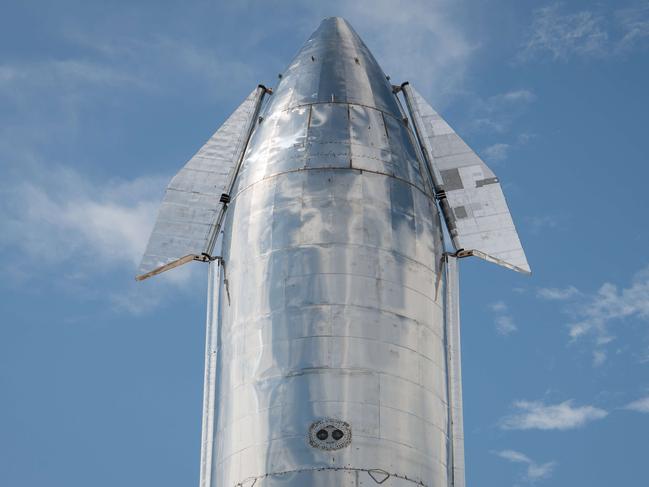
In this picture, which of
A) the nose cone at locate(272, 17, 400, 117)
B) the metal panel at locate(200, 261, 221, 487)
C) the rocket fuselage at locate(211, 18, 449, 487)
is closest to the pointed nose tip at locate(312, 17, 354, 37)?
the nose cone at locate(272, 17, 400, 117)

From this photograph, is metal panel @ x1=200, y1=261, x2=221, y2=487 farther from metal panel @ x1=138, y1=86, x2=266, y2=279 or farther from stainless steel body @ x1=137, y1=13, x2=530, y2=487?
metal panel @ x1=138, y1=86, x2=266, y2=279

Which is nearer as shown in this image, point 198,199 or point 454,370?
point 454,370

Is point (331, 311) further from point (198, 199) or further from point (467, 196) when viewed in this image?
point (198, 199)

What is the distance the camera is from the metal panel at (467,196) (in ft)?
95.5

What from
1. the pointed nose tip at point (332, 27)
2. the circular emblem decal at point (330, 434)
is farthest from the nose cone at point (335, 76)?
the circular emblem decal at point (330, 434)

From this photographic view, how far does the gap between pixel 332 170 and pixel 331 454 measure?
7.48 m

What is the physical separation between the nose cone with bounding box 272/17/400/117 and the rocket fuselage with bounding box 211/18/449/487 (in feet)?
1.05

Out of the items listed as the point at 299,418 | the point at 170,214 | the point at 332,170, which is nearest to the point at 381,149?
the point at 332,170

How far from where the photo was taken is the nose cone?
30641mm

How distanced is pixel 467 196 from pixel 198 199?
7.15 metres

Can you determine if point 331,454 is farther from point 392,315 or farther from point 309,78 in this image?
point 309,78

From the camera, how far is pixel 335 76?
3134 cm

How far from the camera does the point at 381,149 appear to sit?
28.9m

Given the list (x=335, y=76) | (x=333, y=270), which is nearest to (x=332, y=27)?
(x=335, y=76)
